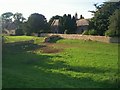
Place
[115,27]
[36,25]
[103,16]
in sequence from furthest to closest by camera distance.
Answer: [36,25]
[103,16]
[115,27]

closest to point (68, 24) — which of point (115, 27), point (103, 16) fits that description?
point (103, 16)

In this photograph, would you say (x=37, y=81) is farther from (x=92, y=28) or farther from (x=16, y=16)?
(x=16, y=16)

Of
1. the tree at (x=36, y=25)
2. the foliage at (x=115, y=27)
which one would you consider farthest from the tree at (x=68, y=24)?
the foliage at (x=115, y=27)

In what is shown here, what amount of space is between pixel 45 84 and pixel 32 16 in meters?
73.4

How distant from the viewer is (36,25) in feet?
292

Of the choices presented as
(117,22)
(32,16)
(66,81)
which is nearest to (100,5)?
(117,22)

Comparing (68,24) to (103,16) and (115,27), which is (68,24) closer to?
(103,16)

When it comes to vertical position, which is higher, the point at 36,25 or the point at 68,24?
the point at 68,24

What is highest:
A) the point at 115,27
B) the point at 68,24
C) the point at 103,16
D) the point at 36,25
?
the point at 103,16

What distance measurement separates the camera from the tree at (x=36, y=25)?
88875 millimetres

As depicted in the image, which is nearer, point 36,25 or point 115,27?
point 115,27

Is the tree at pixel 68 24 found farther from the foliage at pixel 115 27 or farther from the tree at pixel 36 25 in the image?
the foliage at pixel 115 27

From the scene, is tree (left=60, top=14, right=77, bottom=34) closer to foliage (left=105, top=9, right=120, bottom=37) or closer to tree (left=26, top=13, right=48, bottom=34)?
tree (left=26, top=13, right=48, bottom=34)

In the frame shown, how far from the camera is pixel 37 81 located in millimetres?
18938
